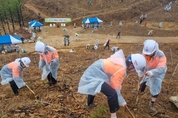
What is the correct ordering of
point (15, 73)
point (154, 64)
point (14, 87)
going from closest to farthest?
point (154, 64) < point (15, 73) < point (14, 87)

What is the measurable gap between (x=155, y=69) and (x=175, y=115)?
1372 mm

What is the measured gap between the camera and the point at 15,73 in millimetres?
6051

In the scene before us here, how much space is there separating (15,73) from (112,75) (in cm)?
344

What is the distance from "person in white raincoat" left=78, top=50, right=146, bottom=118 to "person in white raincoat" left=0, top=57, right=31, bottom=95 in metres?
2.47

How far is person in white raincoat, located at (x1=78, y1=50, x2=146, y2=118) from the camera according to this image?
3.88 metres

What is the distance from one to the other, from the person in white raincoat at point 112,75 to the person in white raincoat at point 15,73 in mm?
2473

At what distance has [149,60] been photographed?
499cm

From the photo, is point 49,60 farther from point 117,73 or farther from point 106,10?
point 106,10

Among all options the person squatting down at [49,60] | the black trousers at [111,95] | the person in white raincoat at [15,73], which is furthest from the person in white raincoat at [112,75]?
the person in white raincoat at [15,73]

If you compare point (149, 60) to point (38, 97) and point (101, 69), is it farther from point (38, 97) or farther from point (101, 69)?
point (38, 97)

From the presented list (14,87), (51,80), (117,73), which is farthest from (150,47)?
(14,87)

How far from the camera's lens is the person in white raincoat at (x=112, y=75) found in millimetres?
3885

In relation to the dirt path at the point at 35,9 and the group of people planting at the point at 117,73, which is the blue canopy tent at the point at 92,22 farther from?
the group of people planting at the point at 117,73

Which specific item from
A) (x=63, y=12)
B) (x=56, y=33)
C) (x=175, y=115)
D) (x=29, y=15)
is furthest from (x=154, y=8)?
(x=175, y=115)
